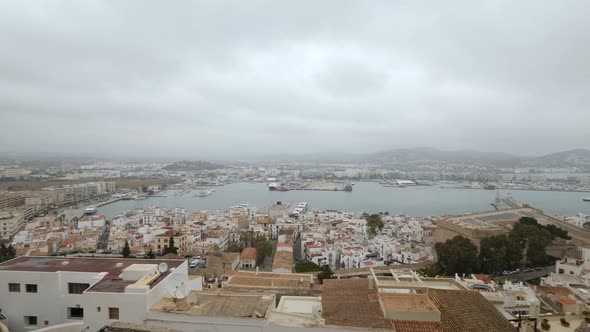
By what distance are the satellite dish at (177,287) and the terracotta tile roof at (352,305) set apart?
2.93ft

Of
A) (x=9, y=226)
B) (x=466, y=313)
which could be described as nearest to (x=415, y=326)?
(x=466, y=313)

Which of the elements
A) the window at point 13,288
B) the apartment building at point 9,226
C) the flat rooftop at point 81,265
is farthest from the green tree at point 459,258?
the apartment building at point 9,226

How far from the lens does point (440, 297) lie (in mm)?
2570

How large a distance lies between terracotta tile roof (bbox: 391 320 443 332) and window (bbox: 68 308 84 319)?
89.1 inches

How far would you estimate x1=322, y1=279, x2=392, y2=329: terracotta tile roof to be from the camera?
6.65 ft

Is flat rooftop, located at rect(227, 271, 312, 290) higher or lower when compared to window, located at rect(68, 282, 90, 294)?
lower

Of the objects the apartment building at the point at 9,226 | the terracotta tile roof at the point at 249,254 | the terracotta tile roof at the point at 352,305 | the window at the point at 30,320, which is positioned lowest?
the apartment building at the point at 9,226

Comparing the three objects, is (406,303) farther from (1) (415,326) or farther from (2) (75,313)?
(2) (75,313)

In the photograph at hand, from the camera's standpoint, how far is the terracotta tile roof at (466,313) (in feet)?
7.47

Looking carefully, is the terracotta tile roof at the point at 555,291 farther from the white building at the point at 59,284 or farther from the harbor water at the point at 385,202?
the harbor water at the point at 385,202

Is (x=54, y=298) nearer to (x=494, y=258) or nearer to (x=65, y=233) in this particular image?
(x=494, y=258)

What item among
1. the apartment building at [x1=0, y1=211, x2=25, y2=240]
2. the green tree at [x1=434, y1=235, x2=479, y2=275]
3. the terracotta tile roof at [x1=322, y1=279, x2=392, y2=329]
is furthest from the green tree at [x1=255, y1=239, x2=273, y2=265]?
the apartment building at [x1=0, y1=211, x2=25, y2=240]

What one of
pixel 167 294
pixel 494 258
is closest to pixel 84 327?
pixel 167 294

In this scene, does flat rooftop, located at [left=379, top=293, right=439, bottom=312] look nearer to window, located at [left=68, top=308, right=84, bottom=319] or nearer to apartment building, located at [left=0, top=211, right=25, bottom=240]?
window, located at [left=68, top=308, right=84, bottom=319]
